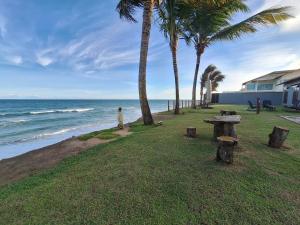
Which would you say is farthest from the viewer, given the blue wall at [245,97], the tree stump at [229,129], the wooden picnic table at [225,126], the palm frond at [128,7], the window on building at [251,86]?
the window on building at [251,86]

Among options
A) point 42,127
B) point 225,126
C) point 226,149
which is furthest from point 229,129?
point 42,127

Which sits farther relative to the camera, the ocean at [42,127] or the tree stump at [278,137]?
the ocean at [42,127]

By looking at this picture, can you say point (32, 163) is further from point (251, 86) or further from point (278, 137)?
point (251, 86)

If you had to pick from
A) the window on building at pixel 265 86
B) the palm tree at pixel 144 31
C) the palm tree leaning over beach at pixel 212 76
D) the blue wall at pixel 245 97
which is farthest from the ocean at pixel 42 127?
the window on building at pixel 265 86

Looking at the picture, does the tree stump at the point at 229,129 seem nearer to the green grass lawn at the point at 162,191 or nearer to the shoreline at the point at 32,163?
the green grass lawn at the point at 162,191

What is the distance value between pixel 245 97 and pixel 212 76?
9.39 metres

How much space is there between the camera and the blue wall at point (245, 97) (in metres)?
26.0

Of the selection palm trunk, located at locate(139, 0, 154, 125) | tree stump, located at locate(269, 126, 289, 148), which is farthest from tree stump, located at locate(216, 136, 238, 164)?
palm trunk, located at locate(139, 0, 154, 125)

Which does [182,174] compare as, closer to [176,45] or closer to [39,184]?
[39,184]

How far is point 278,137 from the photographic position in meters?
5.23

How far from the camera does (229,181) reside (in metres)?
3.27

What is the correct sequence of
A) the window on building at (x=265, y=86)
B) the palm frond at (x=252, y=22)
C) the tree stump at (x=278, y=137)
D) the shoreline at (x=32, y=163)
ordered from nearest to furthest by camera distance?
the shoreline at (x=32, y=163)
the tree stump at (x=278, y=137)
the palm frond at (x=252, y=22)
the window on building at (x=265, y=86)

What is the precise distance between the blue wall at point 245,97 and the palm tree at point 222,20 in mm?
15400

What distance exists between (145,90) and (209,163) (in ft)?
17.4
